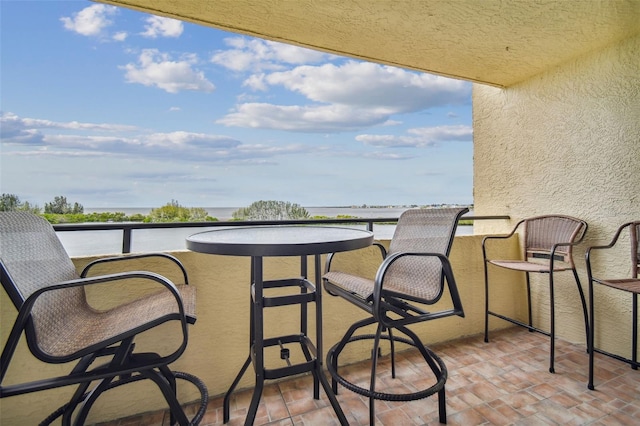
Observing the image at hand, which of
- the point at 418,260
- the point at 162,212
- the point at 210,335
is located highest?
the point at 162,212

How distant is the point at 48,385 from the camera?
37.9 inches

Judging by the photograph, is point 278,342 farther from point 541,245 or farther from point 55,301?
point 541,245

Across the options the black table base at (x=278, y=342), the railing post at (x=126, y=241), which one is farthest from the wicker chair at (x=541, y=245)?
the railing post at (x=126, y=241)

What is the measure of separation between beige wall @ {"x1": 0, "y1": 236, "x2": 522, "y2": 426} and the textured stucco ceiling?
1.53 metres

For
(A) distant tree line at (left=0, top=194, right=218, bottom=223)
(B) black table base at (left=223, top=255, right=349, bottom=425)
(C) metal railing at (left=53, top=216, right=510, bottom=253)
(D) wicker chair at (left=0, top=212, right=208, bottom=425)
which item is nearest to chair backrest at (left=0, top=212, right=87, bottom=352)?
(D) wicker chair at (left=0, top=212, right=208, bottom=425)

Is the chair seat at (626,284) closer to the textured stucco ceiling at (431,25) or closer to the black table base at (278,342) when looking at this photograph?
the textured stucco ceiling at (431,25)

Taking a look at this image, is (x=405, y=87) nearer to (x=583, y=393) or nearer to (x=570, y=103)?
(x=570, y=103)

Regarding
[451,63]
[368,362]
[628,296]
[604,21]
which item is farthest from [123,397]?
[604,21]

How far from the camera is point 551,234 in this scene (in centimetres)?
266

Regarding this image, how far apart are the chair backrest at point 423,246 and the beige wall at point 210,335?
18.6 inches

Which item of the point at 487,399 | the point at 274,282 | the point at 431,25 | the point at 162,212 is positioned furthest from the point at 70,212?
the point at 487,399

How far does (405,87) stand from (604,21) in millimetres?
Result: 7799

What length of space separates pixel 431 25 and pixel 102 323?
97.8 inches

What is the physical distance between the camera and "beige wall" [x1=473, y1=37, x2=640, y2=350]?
2264 mm
